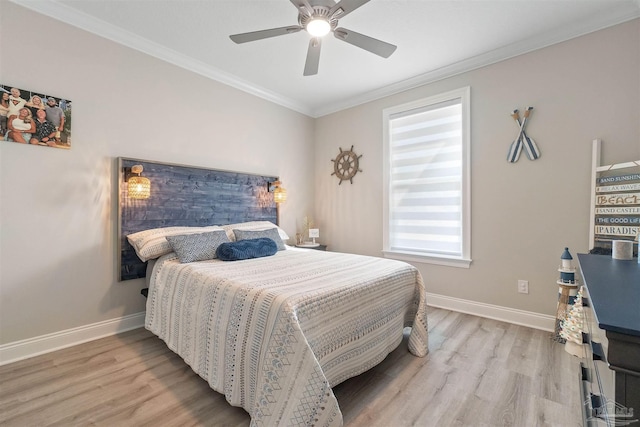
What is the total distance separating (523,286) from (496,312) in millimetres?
375

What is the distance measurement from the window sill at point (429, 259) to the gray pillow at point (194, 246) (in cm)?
217

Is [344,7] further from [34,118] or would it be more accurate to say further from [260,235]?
[34,118]

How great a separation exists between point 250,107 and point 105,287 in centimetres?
254

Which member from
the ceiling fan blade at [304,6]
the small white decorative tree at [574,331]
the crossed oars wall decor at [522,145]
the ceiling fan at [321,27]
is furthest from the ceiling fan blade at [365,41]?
the small white decorative tree at [574,331]

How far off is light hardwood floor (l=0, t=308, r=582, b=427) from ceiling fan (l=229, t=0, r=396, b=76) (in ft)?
Result: 7.56

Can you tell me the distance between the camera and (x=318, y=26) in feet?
6.00

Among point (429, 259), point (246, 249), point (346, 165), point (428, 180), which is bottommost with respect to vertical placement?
point (429, 259)

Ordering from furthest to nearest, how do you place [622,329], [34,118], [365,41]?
[34,118] < [365,41] < [622,329]

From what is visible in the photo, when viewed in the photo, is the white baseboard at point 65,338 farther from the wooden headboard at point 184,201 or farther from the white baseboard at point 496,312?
the white baseboard at point 496,312

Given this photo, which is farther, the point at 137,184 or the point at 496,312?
the point at 496,312

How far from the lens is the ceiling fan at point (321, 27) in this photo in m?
1.69

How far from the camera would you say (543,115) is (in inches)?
103

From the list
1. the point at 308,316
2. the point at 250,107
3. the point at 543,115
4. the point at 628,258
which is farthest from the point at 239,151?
the point at 628,258

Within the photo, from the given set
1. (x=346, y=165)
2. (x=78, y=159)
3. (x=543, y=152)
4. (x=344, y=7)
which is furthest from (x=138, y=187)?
(x=543, y=152)
